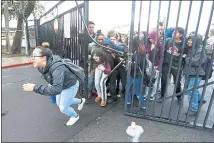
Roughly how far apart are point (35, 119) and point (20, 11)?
311 inches

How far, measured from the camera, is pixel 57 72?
247 cm

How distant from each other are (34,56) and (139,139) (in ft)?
5.76

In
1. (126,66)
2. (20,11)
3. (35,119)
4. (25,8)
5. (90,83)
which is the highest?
(25,8)

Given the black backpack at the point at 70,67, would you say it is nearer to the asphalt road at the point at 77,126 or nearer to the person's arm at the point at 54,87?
the person's arm at the point at 54,87

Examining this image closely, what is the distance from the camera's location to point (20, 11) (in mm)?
9453

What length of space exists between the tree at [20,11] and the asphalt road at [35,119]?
5624mm

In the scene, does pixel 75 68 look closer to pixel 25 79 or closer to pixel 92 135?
pixel 92 135

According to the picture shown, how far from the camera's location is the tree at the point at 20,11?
888 cm

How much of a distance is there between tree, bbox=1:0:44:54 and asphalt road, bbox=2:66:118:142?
562 cm

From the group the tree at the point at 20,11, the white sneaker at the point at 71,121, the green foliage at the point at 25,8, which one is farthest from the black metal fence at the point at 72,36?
the tree at the point at 20,11

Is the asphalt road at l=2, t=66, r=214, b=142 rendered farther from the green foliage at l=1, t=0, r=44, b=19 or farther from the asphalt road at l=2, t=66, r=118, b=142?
the green foliage at l=1, t=0, r=44, b=19

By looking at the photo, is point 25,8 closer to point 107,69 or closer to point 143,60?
point 107,69

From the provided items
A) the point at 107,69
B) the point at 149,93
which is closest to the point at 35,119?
the point at 107,69

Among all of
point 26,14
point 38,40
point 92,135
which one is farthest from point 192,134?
point 26,14
